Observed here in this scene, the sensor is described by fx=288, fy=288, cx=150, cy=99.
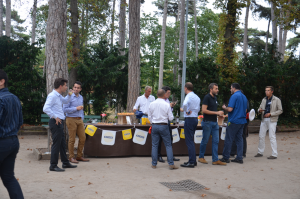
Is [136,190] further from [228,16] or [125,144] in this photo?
[228,16]

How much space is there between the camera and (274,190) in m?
5.35

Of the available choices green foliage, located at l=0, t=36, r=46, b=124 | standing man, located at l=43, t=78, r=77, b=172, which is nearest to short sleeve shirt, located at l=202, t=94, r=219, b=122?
standing man, located at l=43, t=78, r=77, b=172

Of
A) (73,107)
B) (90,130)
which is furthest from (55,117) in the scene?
(90,130)

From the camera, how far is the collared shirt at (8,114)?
11.2 feet

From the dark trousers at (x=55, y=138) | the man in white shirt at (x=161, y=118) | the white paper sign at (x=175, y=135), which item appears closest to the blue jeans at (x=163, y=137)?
the man in white shirt at (x=161, y=118)

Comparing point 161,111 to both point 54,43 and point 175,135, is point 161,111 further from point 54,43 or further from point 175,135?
point 54,43

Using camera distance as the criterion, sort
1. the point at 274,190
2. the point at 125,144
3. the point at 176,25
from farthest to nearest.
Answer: the point at 176,25
the point at 125,144
the point at 274,190

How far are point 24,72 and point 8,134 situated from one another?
1024 cm

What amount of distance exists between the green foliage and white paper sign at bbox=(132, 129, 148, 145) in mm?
6737

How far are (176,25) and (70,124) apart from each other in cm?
3295

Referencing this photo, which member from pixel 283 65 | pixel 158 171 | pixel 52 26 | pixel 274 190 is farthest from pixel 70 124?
pixel 283 65

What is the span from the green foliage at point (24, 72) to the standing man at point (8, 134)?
32.4 ft

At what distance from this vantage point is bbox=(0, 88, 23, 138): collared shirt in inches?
135

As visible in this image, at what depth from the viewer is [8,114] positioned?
3465 mm
